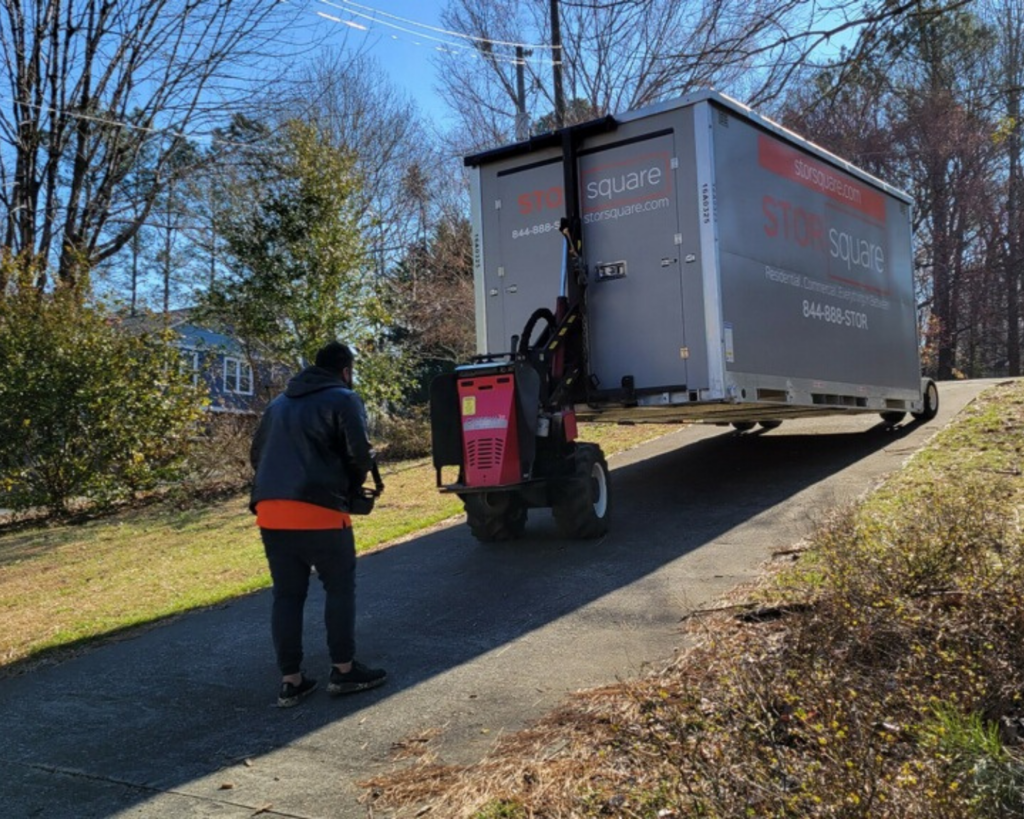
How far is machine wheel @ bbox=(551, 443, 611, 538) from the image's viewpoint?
25.2 ft

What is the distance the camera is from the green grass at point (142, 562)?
23.6ft

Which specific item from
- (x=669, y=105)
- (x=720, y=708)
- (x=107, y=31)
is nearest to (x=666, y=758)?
(x=720, y=708)

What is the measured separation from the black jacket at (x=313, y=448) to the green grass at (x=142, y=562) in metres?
2.81

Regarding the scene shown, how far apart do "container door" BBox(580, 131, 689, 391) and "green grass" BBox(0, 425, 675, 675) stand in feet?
9.83

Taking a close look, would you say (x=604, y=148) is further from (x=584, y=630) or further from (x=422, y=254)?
(x=422, y=254)

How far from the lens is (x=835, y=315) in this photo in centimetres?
1026

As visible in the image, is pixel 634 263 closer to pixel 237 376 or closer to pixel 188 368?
pixel 188 368

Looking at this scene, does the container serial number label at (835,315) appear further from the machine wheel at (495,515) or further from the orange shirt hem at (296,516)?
the orange shirt hem at (296,516)

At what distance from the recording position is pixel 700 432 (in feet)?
46.9

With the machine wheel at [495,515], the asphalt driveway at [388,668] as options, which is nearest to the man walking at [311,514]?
the asphalt driveway at [388,668]

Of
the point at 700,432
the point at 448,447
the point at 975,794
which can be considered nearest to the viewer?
the point at 975,794

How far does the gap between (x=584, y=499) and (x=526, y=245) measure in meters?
2.79

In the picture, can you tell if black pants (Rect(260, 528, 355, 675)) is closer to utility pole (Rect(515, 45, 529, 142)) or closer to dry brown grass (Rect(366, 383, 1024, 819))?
dry brown grass (Rect(366, 383, 1024, 819))

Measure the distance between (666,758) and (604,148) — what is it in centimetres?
641
